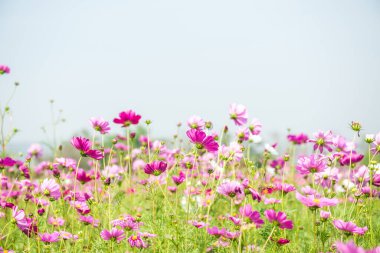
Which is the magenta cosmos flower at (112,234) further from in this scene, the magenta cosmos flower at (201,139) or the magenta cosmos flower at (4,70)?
the magenta cosmos flower at (4,70)

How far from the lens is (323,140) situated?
2070 millimetres

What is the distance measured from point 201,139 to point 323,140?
2.69ft

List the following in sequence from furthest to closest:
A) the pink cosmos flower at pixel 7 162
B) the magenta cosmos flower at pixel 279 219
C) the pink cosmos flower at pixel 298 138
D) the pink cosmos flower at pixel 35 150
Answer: the pink cosmos flower at pixel 35 150, the pink cosmos flower at pixel 298 138, the pink cosmos flower at pixel 7 162, the magenta cosmos flower at pixel 279 219

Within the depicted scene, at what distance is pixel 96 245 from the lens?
179 cm

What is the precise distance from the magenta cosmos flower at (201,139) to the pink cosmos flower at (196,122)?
0.32 meters

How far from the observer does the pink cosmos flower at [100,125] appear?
78.4 inches

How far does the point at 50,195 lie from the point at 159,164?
573mm

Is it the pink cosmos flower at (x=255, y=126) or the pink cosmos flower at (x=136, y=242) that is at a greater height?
the pink cosmos flower at (x=255, y=126)

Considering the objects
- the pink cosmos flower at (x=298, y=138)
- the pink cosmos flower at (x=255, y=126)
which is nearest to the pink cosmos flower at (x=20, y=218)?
the pink cosmos flower at (x=255, y=126)

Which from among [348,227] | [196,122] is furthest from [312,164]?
[196,122]

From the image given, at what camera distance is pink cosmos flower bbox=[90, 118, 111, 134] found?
78.4 inches

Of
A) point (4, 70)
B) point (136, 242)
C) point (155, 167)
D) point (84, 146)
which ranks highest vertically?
point (4, 70)

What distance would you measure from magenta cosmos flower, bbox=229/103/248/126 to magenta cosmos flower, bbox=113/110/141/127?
0.52 metres

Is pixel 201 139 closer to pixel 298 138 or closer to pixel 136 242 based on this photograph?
pixel 136 242
